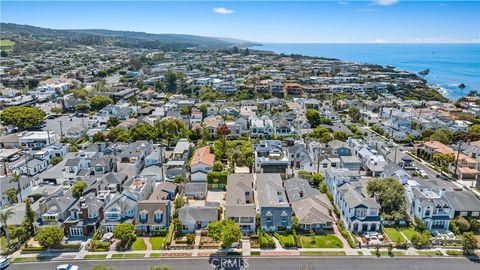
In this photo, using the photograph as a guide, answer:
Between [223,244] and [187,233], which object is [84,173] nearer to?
[187,233]

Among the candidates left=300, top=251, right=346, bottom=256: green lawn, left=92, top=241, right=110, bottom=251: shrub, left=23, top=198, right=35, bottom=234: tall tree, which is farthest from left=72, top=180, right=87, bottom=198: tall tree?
left=300, top=251, right=346, bottom=256: green lawn

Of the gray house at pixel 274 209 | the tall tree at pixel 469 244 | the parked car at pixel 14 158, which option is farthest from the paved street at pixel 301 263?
the parked car at pixel 14 158

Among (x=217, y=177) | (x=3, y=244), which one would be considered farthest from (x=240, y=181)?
(x=3, y=244)

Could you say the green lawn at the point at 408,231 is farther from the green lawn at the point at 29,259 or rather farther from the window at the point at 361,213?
the green lawn at the point at 29,259

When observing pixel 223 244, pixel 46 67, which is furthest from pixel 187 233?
pixel 46 67

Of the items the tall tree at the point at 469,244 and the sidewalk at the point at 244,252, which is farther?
the sidewalk at the point at 244,252

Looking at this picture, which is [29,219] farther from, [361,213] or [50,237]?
[361,213]

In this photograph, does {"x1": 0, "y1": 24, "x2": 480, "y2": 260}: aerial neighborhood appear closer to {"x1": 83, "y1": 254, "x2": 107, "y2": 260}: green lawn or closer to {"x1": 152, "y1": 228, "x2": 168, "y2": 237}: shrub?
{"x1": 152, "y1": 228, "x2": 168, "y2": 237}: shrub
